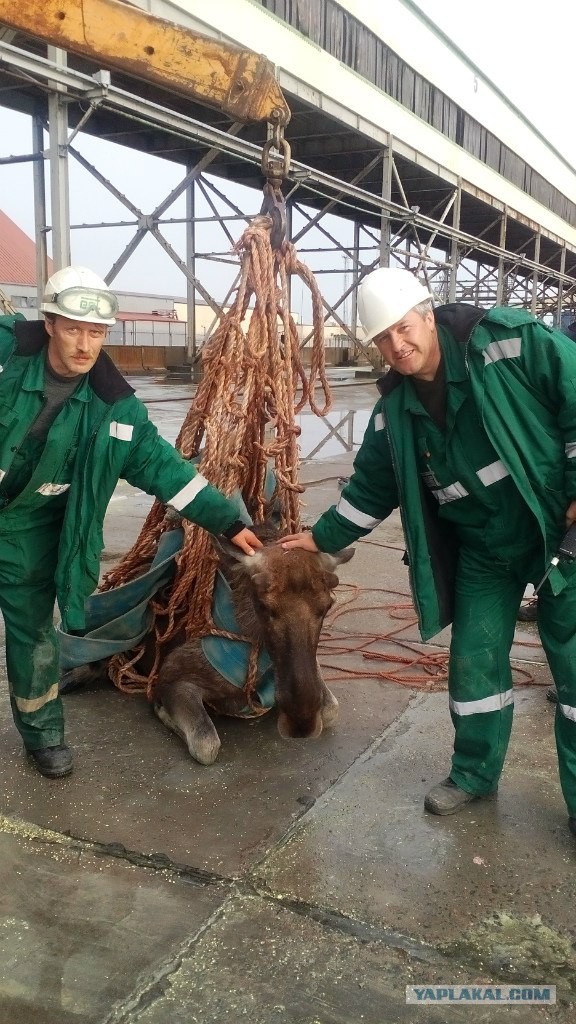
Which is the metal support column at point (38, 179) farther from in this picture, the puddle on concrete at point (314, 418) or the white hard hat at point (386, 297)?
the white hard hat at point (386, 297)

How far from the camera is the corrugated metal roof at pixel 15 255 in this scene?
4025 centimetres

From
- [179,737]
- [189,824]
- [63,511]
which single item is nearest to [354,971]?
[189,824]

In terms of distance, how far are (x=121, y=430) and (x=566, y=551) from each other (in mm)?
1891

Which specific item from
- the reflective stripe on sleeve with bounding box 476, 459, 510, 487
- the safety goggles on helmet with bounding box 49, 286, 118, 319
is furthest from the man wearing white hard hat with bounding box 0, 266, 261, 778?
the reflective stripe on sleeve with bounding box 476, 459, 510, 487

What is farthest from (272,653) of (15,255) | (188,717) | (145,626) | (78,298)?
(15,255)

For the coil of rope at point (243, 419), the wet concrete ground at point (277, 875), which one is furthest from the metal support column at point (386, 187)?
the wet concrete ground at point (277, 875)

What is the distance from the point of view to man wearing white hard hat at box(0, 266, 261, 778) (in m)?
3.33

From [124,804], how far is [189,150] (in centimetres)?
1656

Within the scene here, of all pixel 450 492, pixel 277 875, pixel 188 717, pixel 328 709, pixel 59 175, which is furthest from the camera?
pixel 59 175

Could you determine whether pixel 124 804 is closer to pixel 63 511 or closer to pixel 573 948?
pixel 63 511

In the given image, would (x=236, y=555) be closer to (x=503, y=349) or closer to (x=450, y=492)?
(x=450, y=492)

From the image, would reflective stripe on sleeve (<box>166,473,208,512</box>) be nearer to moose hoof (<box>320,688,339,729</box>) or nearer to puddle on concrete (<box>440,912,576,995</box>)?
moose hoof (<box>320,688,339,729</box>)

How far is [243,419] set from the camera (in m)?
4.42

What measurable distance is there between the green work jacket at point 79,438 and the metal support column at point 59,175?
7.65 m
